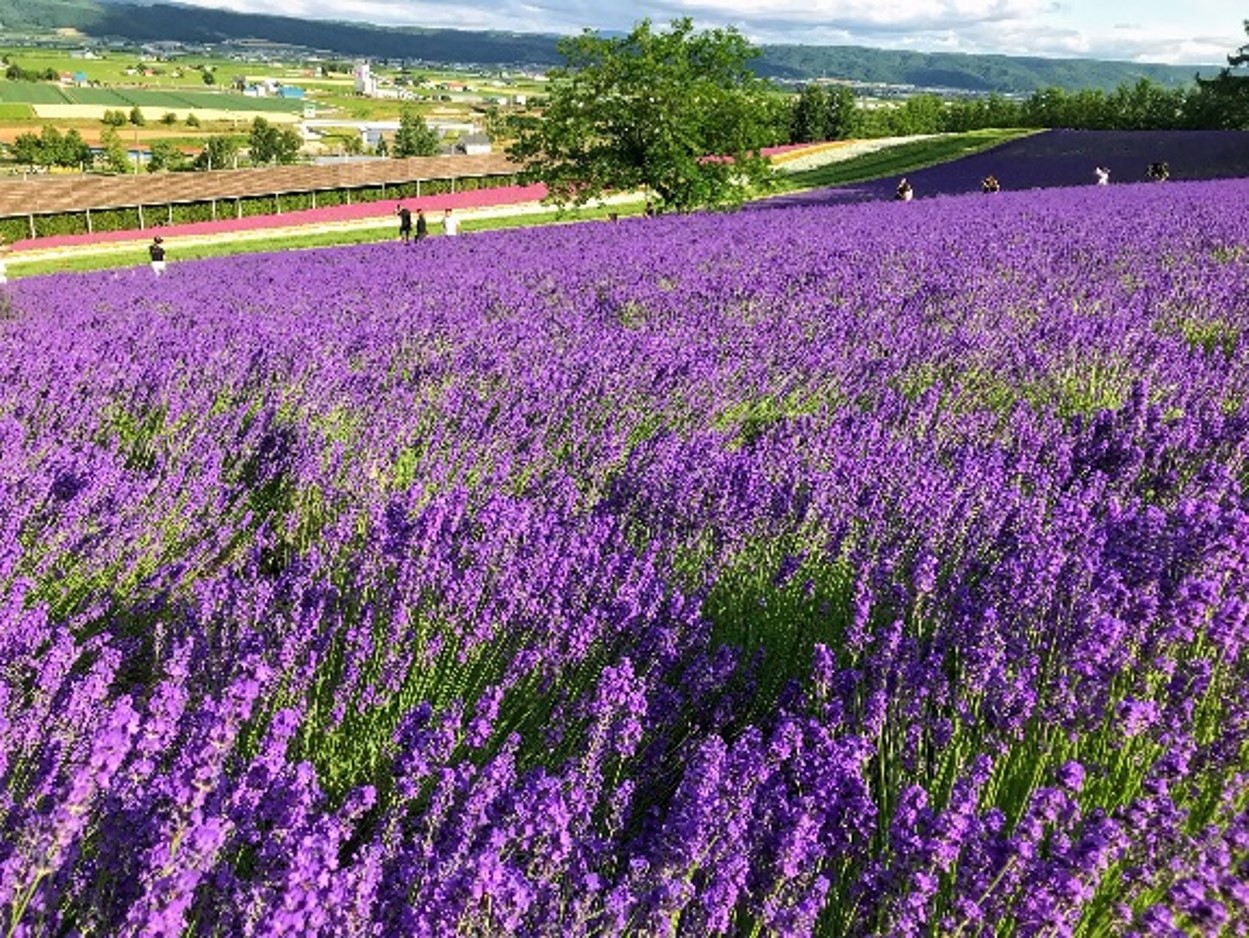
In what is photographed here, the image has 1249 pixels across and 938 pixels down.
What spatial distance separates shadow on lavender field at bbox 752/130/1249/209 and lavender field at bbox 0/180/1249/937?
21.6m

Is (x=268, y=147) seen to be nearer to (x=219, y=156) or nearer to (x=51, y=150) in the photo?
(x=219, y=156)

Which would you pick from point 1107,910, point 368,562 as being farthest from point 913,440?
point 1107,910

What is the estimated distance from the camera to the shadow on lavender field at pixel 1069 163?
28938 millimetres

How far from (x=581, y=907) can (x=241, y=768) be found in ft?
3.19

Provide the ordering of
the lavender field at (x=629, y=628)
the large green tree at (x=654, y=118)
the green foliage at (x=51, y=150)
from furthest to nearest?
the green foliage at (x=51, y=150) < the large green tree at (x=654, y=118) < the lavender field at (x=629, y=628)

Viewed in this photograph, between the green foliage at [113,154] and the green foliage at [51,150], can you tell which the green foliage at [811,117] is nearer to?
the green foliage at [113,154]

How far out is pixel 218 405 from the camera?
5027 millimetres

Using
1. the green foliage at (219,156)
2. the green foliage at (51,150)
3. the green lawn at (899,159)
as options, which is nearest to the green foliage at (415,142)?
the green foliage at (219,156)

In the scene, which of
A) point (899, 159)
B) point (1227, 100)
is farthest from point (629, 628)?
point (1227, 100)

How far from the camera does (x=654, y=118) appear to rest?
768 inches

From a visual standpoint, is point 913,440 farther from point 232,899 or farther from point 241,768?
point 232,899

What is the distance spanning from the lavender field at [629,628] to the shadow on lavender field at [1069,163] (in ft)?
70.9

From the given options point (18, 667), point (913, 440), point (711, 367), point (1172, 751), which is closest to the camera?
point (1172, 751)

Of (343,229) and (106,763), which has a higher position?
(106,763)
